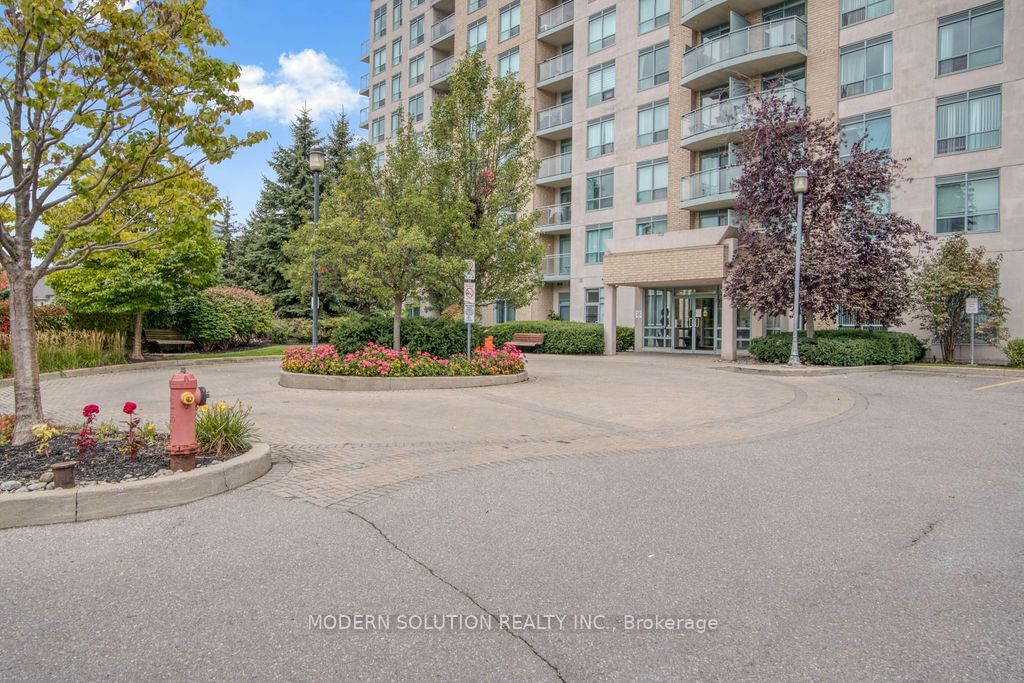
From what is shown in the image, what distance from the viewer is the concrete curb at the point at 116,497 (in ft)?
14.9

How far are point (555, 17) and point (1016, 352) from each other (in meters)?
26.6

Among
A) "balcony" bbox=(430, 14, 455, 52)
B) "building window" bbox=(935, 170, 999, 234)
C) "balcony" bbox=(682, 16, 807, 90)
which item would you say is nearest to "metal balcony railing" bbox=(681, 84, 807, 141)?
"balcony" bbox=(682, 16, 807, 90)

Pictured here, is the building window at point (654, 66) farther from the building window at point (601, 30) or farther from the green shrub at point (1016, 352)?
the green shrub at point (1016, 352)

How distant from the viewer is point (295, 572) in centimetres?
371

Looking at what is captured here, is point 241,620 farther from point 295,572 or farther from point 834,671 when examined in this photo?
point 834,671

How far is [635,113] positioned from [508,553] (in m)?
29.8

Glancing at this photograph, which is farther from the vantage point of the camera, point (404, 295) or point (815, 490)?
point (404, 295)

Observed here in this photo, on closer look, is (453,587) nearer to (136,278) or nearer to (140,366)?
(136,278)

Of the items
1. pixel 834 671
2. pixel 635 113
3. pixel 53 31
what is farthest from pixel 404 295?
pixel 635 113

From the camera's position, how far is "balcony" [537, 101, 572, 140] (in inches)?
1325

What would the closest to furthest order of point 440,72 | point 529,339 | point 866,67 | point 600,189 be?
1. point 866,67
2. point 529,339
3. point 600,189
4. point 440,72

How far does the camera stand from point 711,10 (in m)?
26.8

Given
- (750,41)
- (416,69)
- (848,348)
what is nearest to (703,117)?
(750,41)

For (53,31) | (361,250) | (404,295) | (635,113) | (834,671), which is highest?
(635,113)
